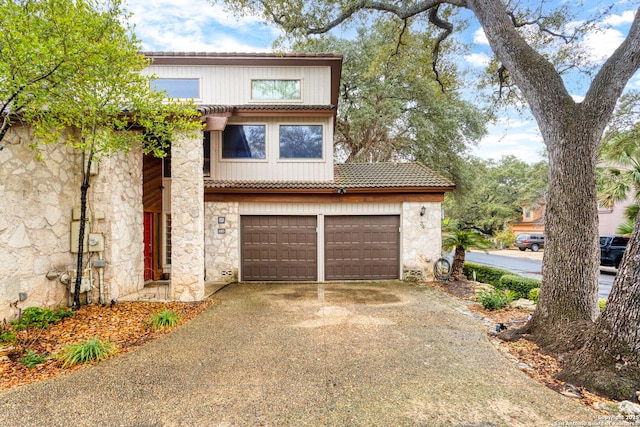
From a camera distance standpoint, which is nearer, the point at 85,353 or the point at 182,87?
the point at 85,353

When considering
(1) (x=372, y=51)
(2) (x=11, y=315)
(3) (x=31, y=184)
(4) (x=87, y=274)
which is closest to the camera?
(2) (x=11, y=315)

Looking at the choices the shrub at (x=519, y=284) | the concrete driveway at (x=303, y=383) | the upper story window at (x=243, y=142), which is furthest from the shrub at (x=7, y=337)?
the shrub at (x=519, y=284)

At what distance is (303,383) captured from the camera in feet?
11.0

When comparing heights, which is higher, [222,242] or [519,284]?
[222,242]

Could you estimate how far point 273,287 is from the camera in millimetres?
8461

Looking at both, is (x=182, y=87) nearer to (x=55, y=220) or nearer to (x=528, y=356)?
(x=55, y=220)

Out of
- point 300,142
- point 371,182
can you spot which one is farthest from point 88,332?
point 371,182

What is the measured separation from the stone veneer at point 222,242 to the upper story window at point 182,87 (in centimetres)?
401

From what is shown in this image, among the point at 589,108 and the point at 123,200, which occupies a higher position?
the point at 589,108

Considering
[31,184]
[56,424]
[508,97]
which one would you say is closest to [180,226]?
[31,184]

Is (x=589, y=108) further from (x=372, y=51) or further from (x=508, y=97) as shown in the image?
(x=372, y=51)

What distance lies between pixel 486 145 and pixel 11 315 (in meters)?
20.6

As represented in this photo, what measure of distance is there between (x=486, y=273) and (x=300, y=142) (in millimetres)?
7870

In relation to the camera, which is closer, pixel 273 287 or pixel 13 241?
pixel 13 241
